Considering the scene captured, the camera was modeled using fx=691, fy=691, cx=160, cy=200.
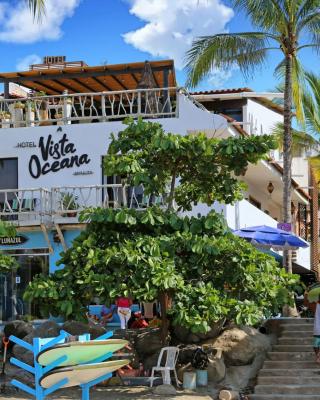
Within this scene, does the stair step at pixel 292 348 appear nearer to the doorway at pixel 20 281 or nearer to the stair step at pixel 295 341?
the stair step at pixel 295 341

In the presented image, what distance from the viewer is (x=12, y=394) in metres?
13.3

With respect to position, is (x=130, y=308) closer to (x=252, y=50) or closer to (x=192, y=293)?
(x=192, y=293)

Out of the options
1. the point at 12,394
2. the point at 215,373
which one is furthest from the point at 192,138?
the point at 12,394

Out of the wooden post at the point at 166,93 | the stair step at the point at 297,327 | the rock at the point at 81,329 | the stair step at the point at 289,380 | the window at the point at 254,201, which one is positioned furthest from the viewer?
the window at the point at 254,201

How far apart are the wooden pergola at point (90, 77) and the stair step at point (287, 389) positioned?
10991mm

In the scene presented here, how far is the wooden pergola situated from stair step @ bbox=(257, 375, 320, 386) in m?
10.7

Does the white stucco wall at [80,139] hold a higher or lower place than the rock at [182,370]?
higher

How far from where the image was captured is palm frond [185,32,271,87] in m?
18.7

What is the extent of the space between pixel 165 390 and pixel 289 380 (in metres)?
2.81

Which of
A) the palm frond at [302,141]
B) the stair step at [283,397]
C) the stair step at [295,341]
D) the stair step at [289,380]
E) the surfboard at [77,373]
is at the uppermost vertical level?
the palm frond at [302,141]

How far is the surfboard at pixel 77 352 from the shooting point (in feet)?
28.0

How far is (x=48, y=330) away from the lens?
15844 mm

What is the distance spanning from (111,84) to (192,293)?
1226 centimetres

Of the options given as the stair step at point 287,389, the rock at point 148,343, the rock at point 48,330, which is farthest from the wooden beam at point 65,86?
the stair step at point 287,389
